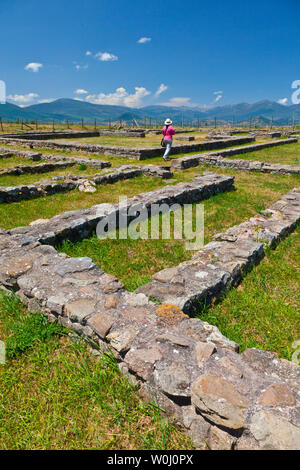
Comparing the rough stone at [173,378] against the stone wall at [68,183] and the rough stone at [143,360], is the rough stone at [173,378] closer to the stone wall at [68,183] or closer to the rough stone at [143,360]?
the rough stone at [143,360]

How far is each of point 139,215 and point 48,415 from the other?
17.9ft

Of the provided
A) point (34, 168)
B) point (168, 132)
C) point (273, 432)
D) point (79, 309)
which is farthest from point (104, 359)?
point (168, 132)

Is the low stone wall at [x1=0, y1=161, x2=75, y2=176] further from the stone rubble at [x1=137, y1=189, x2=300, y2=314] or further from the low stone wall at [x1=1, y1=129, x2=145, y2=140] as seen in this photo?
the low stone wall at [x1=1, y1=129, x2=145, y2=140]

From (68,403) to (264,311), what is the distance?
108 inches

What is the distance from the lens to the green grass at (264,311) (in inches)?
129

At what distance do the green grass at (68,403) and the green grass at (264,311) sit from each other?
146 cm

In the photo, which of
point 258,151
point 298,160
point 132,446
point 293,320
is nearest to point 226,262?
point 293,320

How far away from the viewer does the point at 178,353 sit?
7.93 feet

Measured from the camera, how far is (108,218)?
6582 millimetres

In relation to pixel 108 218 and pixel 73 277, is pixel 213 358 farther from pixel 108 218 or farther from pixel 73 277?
pixel 108 218

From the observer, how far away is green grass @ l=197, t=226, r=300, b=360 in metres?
3.27

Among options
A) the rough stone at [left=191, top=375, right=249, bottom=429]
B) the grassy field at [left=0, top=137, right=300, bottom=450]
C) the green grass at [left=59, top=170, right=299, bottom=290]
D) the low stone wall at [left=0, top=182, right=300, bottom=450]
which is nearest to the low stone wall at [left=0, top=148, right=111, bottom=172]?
the green grass at [left=59, top=170, right=299, bottom=290]

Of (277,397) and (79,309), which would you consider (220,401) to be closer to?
(277,397)

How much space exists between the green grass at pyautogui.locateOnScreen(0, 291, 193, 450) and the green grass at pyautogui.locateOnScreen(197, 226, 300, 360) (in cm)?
146
